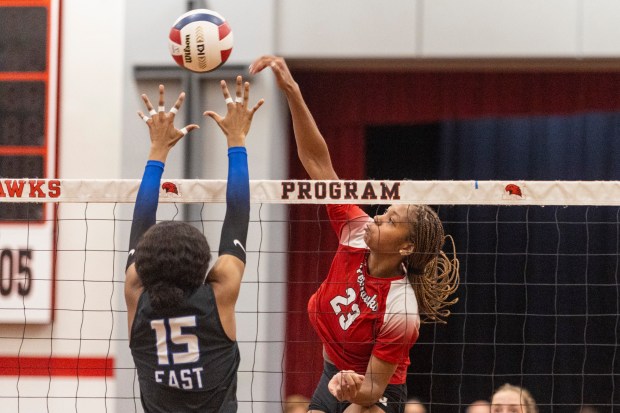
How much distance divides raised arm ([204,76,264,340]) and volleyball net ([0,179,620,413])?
0.80 metres

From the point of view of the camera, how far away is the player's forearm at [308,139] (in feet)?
17.3

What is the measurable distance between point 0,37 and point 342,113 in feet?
9.58

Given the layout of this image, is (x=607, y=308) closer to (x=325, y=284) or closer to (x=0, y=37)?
(x=325, y=284)

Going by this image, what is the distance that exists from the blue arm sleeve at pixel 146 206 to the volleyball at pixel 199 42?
3.82 ft

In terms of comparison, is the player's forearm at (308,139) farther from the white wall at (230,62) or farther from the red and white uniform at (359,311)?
the white wall at (230,62)

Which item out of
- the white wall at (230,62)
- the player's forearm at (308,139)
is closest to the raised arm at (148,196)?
the player's forearm at (308,139)

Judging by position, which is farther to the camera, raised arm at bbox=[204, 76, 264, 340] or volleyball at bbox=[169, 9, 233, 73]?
volleyball at bbox=[169, 9, 233, 73]

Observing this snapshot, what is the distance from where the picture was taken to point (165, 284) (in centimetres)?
401

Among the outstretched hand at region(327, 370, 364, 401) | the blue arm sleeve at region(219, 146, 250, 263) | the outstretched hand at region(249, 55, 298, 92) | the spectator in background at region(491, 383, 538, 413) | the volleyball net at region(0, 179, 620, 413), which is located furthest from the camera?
the spectator in background at region(491, 383, 538, 413)

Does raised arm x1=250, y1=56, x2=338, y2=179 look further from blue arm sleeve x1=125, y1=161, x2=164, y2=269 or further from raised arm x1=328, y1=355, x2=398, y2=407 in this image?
raised arm x1=328, y1=355, x2=398, y2=407

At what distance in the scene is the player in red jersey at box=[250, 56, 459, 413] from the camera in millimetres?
4875

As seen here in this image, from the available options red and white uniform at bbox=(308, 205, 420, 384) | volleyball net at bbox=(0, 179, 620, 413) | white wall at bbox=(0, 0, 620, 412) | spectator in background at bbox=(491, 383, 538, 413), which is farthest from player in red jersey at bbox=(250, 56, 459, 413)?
white wall at bbox=(0, 0, 620, 412)

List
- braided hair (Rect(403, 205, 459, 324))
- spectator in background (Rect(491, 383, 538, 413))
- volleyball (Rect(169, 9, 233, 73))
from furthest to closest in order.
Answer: spectator in background (Rect(491, 383, 538, 413)) < volleyball (Rect(169, 9, 233, 73)) < braided hair (Rect(403, 205, 459, 324))

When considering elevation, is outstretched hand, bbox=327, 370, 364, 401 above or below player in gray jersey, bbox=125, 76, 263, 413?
below
